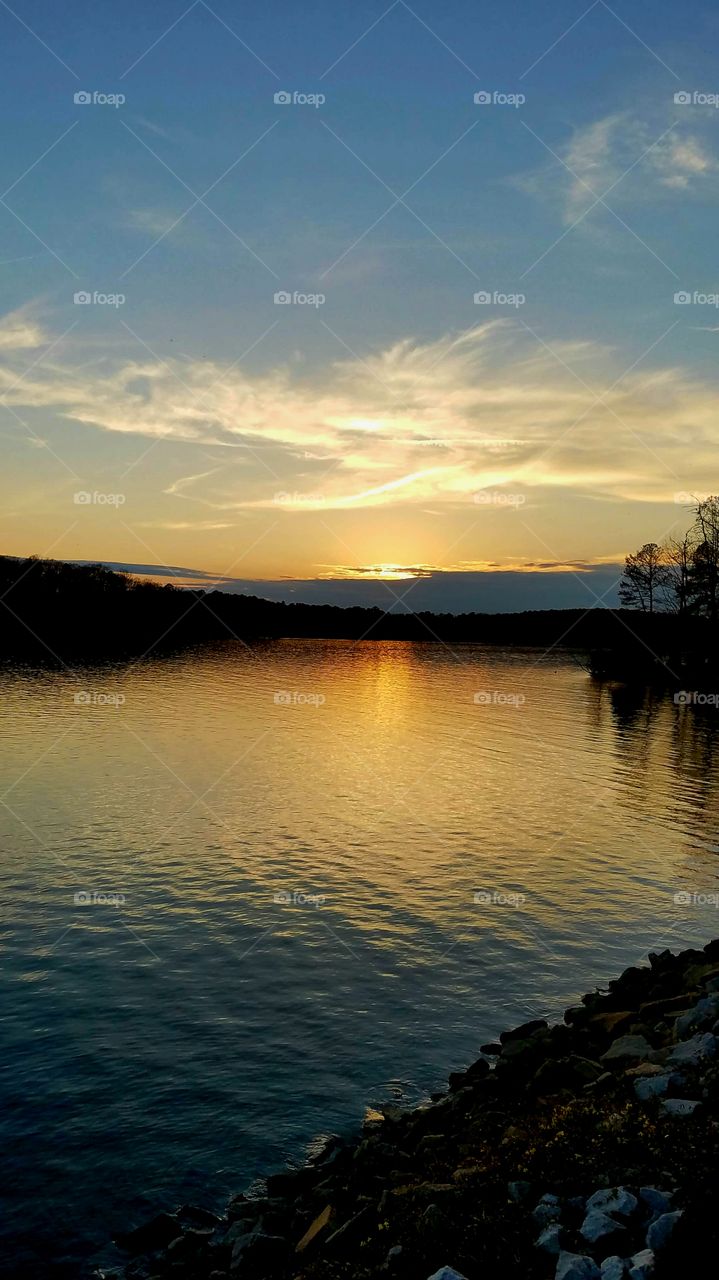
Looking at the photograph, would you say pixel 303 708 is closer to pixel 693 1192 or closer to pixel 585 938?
pixel 585 938

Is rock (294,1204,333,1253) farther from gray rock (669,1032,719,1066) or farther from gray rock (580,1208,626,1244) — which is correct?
gray rock (669,1032,719,1066)

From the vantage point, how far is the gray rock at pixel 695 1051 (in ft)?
46.3

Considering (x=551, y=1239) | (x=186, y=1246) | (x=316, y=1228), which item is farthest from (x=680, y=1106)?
(x=186, y=1246)

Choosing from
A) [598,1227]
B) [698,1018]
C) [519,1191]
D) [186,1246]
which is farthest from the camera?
[698,1018]

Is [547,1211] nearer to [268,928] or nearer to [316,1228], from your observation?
[316,1228]

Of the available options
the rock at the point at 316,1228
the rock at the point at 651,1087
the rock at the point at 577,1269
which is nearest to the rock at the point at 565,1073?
the rock at the point at 651,1087

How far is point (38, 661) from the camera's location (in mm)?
137375

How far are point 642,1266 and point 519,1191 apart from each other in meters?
2.23

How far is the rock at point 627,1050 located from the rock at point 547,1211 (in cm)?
630

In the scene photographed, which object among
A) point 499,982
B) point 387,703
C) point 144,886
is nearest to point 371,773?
point 144,886

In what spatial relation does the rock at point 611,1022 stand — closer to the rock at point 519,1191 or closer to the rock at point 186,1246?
the rock at point 519,1191

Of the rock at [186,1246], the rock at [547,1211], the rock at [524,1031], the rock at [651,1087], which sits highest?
the rock at [547,1211]

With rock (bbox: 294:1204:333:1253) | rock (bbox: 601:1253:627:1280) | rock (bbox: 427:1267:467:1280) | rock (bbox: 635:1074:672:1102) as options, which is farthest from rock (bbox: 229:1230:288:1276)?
rock (bbox: 635:1074:672:1102)

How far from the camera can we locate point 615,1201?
386 inches
